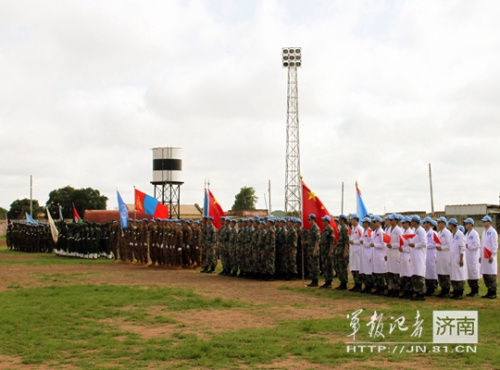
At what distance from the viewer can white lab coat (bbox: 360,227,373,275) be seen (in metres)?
13.8

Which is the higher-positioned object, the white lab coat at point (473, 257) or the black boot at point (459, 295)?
the white lab coat at point (473, 257)

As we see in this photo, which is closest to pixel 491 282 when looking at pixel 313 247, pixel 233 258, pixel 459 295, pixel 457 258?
pixel 459 295

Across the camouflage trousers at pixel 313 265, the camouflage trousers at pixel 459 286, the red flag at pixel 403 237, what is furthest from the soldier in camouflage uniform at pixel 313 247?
the camouflage trousers at pixel 459 286

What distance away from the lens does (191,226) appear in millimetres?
21703

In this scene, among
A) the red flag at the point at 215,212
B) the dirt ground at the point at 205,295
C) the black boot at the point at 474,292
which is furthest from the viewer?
the red flag at the point at 215,212

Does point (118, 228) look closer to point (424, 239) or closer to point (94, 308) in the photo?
point (94, 308)

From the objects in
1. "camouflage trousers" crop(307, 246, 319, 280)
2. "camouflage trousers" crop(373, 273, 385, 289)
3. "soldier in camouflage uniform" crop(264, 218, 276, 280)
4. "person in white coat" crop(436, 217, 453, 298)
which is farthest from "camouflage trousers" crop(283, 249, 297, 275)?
"person in white coat" crop(436, 217, 453, 298)

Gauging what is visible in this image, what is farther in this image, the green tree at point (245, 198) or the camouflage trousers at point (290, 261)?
the green tree at point (245, 198)

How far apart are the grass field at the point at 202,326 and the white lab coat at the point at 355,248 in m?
0.97

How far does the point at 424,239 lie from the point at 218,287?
217 inches

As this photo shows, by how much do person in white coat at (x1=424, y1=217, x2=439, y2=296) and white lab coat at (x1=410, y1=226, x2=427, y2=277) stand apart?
508 mm

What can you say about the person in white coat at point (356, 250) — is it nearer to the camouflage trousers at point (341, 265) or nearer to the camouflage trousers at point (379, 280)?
the camouflage trousers at point (341, 265)

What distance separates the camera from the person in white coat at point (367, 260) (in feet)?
45.3

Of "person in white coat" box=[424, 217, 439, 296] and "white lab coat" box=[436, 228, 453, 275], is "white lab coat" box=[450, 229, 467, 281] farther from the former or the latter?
"person in white coat" box=[424, 217, 439, 296]
